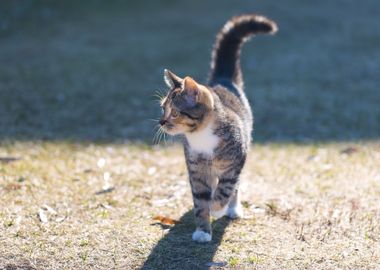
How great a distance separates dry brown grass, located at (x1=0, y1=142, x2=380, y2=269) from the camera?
12.4 ft

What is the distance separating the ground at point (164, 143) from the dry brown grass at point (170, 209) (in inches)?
0.6

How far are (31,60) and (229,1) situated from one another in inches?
187

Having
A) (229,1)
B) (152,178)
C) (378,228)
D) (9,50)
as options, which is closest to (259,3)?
A: (229,1)

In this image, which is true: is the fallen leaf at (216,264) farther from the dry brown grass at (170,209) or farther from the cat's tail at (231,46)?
the cat's tail at (231,46)

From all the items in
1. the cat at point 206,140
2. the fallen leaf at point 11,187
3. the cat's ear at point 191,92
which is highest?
the cat's ear at point 191,92

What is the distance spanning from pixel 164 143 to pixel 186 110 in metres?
2.48

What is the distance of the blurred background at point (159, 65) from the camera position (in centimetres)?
682

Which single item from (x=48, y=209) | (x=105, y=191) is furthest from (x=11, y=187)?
(x=105, y=191)

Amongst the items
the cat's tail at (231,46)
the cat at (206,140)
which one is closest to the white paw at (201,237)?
the cat at (206,140)

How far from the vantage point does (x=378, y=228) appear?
4250mm

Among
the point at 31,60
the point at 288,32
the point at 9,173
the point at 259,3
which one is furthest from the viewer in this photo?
the point at 259,3

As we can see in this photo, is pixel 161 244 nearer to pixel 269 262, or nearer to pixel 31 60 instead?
pixel 269 262

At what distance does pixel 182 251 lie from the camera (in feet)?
12.7

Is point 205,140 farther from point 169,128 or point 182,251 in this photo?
point 182,251
